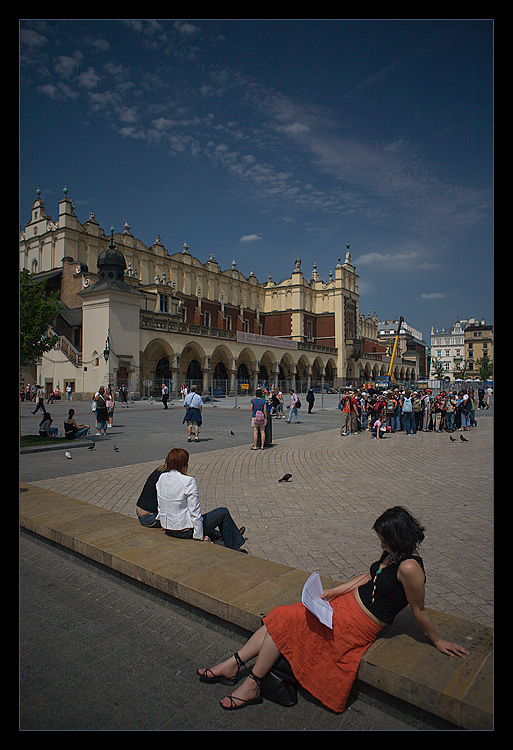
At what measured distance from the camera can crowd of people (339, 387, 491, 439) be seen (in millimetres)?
17703

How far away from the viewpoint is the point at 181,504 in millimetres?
4617

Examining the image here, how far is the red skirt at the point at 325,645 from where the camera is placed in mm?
2506

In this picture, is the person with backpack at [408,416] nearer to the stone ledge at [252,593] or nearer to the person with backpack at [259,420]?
the person with backpack at [259,420]

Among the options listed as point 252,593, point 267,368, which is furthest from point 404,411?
point 267,368

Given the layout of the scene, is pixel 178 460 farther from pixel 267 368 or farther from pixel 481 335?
pixel 267 368

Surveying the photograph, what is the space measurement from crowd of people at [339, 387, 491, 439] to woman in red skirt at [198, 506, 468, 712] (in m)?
14.7

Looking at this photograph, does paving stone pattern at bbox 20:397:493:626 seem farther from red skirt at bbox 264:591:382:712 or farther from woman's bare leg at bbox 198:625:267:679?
woman's bare leg at bbox 198:625:267:679

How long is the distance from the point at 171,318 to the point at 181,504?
38.7m

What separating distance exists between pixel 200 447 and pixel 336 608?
34.9 feet

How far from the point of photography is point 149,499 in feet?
16.4

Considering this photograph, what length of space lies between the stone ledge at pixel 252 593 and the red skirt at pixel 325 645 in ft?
0.33

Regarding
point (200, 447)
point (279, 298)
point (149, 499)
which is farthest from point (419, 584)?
point (279, 298)

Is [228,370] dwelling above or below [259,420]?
above

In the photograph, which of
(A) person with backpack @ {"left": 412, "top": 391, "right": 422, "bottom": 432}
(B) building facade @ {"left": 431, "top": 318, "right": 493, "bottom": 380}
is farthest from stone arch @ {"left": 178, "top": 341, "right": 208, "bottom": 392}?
(A) person with backpack @ {"left": 412, "top": 391, "right": 422, "bottom": 432}
